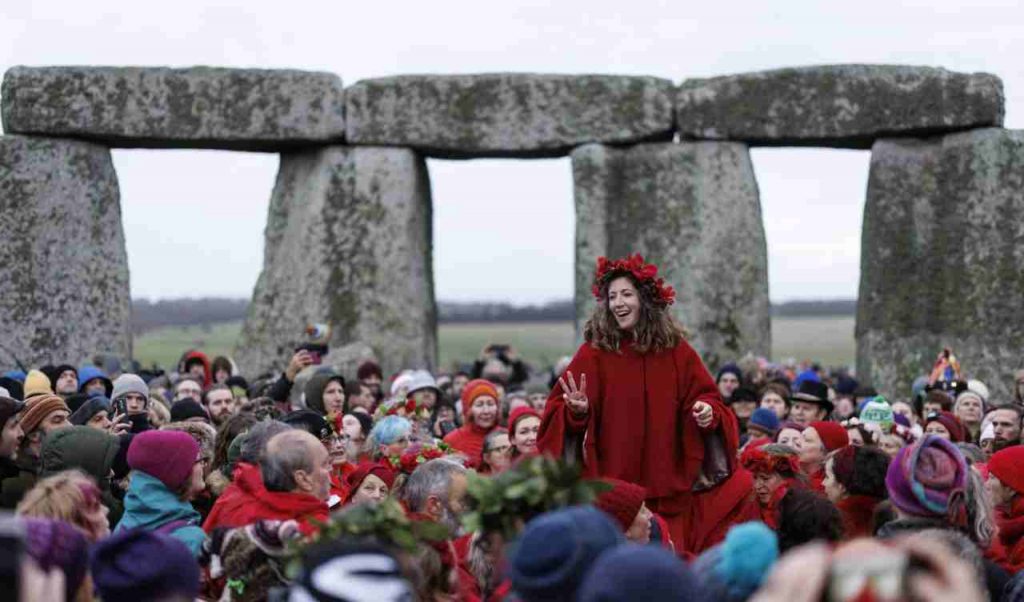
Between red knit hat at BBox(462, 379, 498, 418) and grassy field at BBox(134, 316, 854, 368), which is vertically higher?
red knit hat at BBox(462, 379, 498, 418)

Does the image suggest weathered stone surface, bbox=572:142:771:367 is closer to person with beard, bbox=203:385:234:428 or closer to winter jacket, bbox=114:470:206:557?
person with beard, bbox=203:385:234:428

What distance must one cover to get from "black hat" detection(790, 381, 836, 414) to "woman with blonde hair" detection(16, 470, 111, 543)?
6.63m

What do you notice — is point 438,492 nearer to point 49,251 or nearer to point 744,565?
point 744,565

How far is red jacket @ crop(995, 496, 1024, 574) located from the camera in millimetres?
6602

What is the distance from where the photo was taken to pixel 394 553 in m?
4.78

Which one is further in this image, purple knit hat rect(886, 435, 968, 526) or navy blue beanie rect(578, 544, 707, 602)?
purple knit hat rect(886, 435, 968, 526)

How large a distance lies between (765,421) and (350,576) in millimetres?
6599

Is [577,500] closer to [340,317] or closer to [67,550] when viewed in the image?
[67,550]

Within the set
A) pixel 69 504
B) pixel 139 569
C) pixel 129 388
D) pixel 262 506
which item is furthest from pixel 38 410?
pixel 139 569

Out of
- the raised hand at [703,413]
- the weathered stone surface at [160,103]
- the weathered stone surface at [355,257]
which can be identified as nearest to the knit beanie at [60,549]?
the raised hand at [703,413]

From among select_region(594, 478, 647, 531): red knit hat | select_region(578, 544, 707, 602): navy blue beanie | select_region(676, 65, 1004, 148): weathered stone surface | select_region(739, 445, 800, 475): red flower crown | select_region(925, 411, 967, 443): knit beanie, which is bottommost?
select_region(925, 411, 967, 443): knit beanie

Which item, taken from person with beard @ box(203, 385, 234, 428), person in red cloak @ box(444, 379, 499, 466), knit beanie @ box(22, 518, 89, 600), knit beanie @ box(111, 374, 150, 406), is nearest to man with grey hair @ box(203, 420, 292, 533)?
knit beanie @ box(22, 518, 89, 600)

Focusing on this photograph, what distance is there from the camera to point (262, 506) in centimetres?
607

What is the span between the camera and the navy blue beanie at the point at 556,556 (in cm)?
435
